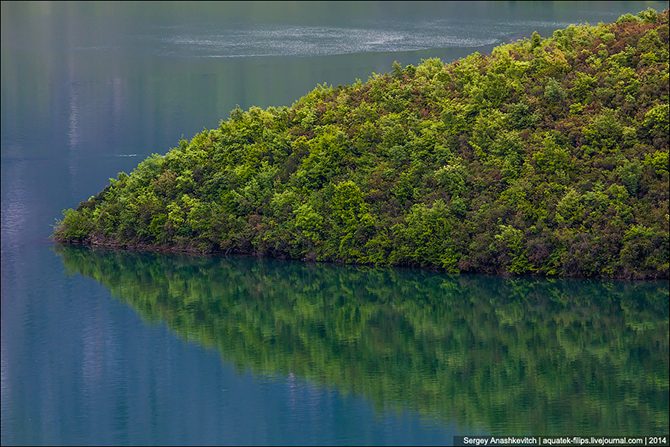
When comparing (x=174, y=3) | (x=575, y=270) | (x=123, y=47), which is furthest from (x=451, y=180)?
(x=174, y=3)

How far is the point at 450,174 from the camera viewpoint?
51500mm

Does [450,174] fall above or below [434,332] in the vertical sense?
above

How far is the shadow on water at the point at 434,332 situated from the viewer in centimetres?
4088

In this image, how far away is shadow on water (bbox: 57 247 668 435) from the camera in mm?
40875

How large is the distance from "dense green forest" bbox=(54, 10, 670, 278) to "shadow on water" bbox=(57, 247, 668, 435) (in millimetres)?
856

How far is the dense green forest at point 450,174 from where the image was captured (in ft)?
162

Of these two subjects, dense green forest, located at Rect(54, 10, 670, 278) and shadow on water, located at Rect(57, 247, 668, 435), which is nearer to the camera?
shadow on water, located at Rect(57, 247, 668, 435)

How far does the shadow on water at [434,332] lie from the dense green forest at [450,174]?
0.86 m

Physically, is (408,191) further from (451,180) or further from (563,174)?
(563,174)

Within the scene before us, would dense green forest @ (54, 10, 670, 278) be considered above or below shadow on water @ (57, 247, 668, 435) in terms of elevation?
above

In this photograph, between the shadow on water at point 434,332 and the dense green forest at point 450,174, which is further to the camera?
the dense green forest at point 450,174

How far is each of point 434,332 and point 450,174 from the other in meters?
6.44

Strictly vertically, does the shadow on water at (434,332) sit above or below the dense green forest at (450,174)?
below

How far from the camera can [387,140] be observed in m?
53.8
